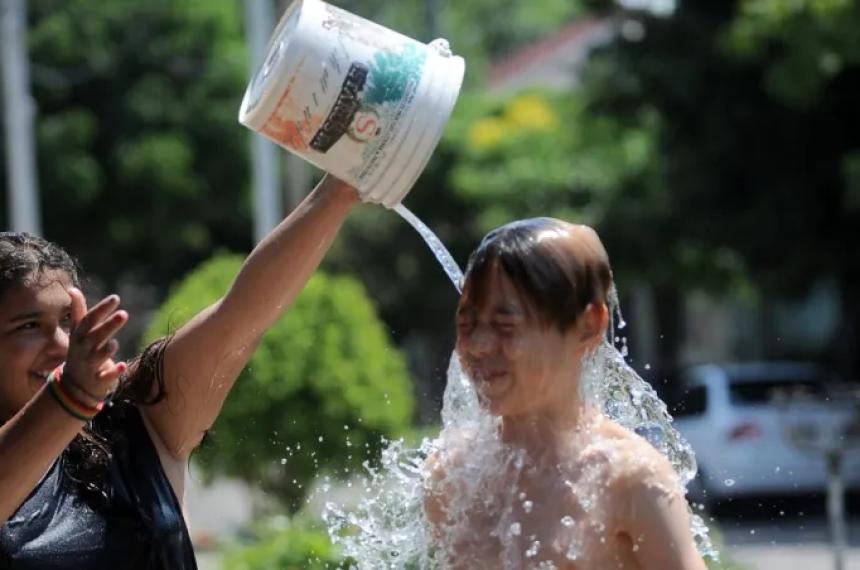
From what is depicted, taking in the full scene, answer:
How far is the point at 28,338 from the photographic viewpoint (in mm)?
2459

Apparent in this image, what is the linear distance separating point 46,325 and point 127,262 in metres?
24.0

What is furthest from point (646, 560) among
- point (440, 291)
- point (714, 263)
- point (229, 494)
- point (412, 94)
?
point (440, 291)

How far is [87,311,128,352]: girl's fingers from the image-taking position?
2143mm

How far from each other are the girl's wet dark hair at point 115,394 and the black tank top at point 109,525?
0.01 m

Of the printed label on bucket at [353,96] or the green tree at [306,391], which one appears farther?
the green tree at [306,391]

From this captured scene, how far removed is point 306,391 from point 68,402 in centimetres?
707

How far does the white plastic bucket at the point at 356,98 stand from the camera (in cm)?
242

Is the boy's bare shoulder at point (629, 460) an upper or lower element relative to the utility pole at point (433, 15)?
lower

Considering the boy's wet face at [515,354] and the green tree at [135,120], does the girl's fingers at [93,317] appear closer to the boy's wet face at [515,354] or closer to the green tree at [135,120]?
the boy's wet face at [515,354]

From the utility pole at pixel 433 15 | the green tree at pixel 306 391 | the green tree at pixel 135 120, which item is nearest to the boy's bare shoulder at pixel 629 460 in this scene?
the green tree at pixel 306 391

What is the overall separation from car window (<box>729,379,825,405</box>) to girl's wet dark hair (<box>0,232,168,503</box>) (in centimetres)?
1210

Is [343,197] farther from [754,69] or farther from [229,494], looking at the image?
[229,494]

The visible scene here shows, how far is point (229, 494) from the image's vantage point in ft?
61.9

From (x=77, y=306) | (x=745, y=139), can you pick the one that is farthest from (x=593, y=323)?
(x=745, y=139)
